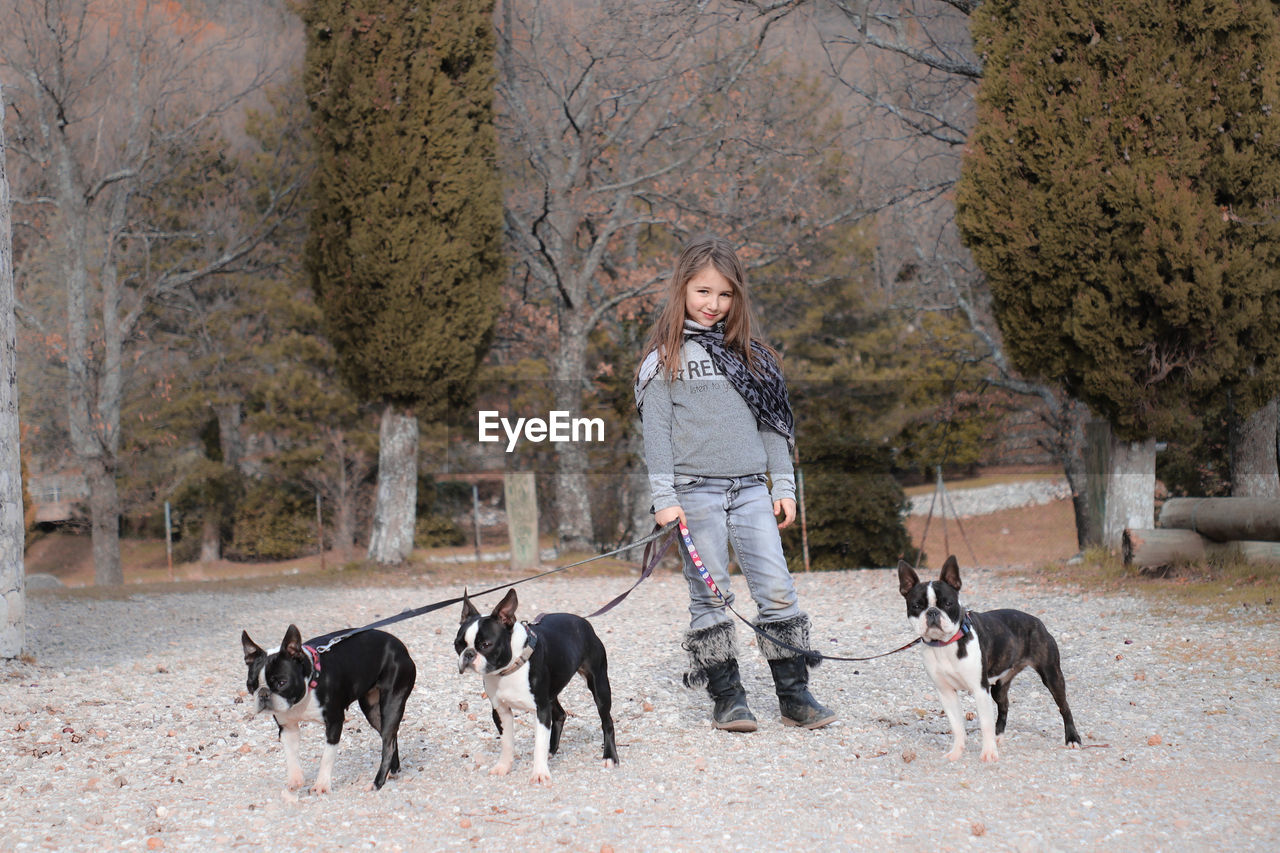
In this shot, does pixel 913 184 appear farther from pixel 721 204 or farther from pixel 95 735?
pixel 95 735

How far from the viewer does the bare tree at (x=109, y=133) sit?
15570 millimetres

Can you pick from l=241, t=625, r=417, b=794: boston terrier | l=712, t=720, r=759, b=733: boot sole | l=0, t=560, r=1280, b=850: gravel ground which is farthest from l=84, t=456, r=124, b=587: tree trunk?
l=712, t=720, r=759, b=733: boot sole

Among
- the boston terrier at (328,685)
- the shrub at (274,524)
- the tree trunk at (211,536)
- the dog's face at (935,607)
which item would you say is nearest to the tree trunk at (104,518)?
the shrub at (274,524)

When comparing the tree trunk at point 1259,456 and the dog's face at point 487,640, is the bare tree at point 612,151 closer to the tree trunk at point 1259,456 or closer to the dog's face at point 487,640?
the tree trunk at point 1259,456

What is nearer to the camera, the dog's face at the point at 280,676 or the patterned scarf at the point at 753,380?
the dog's face at the point at 280,676

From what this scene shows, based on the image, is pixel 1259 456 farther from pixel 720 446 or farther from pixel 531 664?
pixel 531 664

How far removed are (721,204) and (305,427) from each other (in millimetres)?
12483

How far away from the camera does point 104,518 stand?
58.2ft

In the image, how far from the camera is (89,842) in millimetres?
3877

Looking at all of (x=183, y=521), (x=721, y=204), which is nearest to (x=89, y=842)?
(x=721, y=204)

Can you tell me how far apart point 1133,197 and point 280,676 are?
9000mm

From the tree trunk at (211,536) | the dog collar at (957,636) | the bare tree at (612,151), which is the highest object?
the bare tree at (612,151)

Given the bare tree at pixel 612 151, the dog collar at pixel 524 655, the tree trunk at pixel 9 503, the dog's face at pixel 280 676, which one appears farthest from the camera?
the bare tree at pixel 612 151

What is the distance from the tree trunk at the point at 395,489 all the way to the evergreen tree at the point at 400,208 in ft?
0.05
